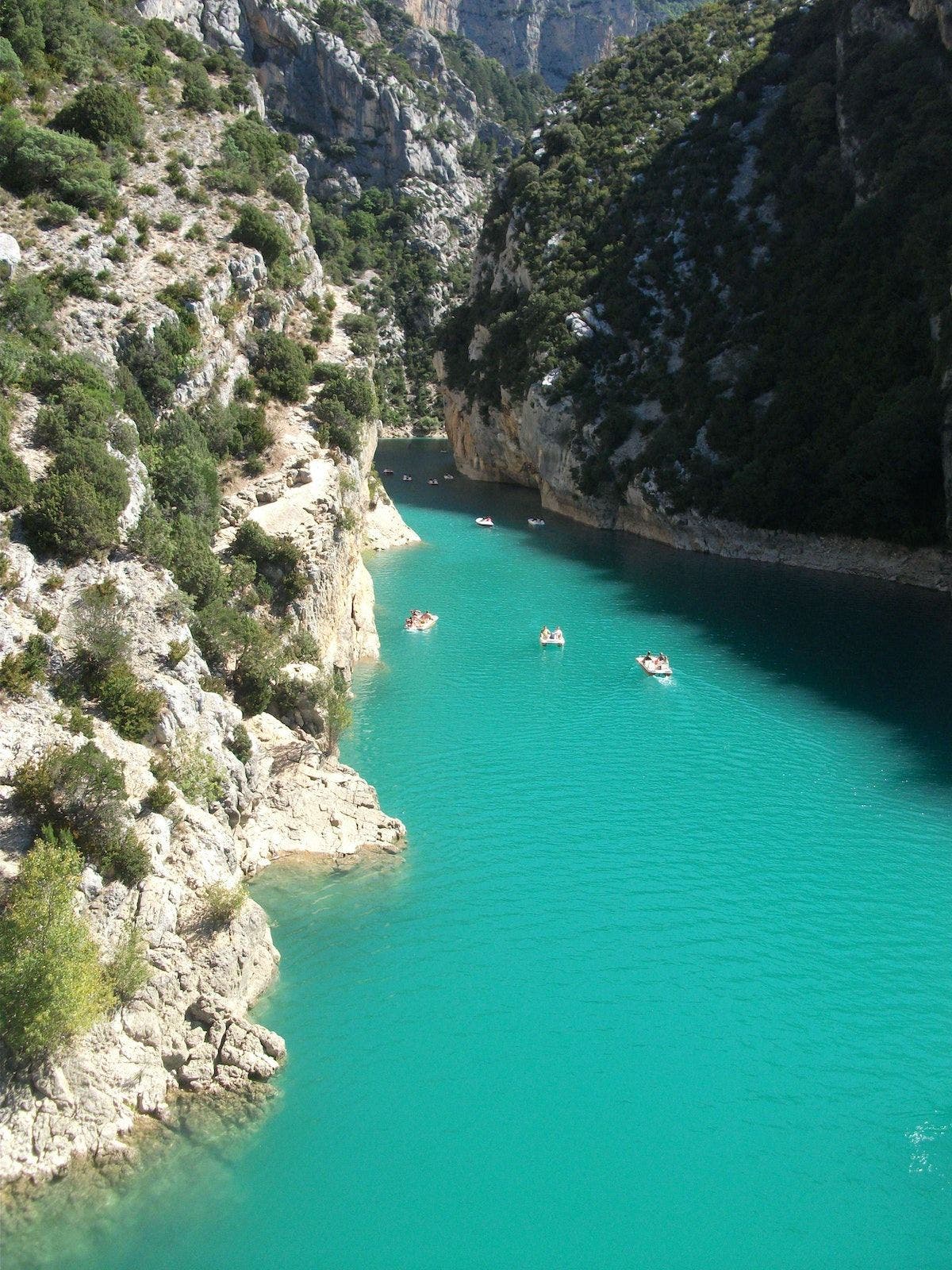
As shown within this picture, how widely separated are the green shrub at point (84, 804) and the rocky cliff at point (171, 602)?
54 millimetres

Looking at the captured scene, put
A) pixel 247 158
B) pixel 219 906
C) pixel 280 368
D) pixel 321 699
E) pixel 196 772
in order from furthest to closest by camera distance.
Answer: pixel 247 158, pixel 280 368, pixel 321 699, pixel 196 772, pixel 219 906

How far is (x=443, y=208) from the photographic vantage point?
119625mm

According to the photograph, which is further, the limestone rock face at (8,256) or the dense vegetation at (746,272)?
the dense vegetation at (746,272)

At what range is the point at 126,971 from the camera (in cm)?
1523

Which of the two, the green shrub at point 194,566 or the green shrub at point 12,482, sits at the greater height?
the green shrub at point 12,482

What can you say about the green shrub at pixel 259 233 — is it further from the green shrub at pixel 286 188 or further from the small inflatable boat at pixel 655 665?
the small inflatable boat at pixel 655 665

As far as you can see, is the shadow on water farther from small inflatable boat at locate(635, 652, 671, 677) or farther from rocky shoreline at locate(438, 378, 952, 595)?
small inflatable boat at locate(635, 652, 671, 677)

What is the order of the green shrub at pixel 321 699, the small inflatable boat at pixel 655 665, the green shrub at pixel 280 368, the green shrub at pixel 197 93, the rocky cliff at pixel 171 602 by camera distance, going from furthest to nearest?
the green shrub at pixel 197 93 → the green shrub at pixel 280 368 → the small inflatable boat at pixel 655 665 → the green shrub at pixel 321 699 → the rocky cliff at pixel 171 602

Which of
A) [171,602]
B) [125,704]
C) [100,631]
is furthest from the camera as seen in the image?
[171,602]

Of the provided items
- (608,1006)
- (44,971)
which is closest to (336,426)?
(608,1006)

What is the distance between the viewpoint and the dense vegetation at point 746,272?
4738cm

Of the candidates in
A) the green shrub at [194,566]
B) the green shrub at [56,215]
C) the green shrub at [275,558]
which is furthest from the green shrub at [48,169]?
the green shrub at [194,566]

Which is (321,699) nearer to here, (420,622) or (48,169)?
(420,622)

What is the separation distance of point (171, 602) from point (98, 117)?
84.1ft
